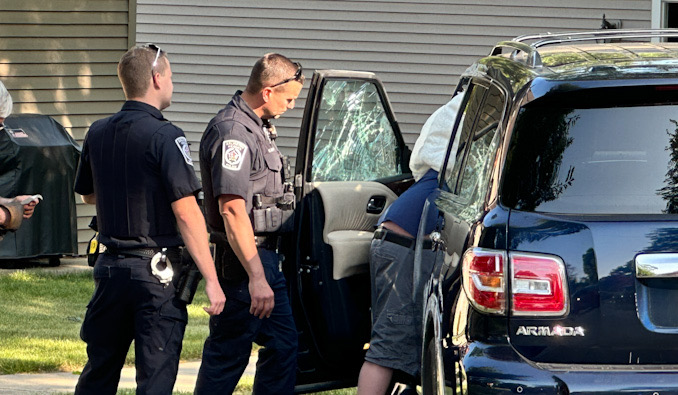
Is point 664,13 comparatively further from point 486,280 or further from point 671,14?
point 486,280

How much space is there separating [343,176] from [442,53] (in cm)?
705

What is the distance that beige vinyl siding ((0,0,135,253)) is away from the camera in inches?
496

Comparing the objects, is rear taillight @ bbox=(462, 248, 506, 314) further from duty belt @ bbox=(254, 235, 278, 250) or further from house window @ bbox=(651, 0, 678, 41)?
house window @ bbox=(651, 0, 678, 41)

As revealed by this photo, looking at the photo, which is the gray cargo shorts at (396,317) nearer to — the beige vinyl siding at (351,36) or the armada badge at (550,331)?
the armada badge at (550,331)

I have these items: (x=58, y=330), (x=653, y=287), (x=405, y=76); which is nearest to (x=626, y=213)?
(x=653, y=287)

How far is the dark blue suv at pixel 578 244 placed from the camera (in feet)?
11.0

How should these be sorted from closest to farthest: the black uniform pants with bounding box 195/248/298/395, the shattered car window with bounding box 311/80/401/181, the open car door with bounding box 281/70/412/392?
the black uniform pants with bounding box 195/248/298/395
the open car door with bounding box 281/70/412/392
the shattered car window with bounding box 311/80/401/181

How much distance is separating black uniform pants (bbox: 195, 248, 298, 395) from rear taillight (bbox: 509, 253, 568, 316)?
78.7 inches

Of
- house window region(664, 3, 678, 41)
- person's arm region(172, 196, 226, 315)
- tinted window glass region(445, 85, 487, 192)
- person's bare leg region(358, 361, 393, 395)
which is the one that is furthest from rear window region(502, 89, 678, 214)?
house window region(664, 3, 678, 41)

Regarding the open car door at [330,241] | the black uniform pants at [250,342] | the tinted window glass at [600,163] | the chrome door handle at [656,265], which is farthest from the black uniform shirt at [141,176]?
the chrome door handle at [656,265]

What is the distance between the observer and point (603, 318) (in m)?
3.38

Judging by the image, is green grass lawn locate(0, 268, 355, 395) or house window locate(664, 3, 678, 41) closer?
green grass lawn locate(0, 268, 355, 395)

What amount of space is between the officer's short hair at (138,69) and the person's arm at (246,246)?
2.00 feet

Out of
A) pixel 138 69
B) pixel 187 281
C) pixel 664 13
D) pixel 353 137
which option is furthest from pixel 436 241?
pixel 664 13
